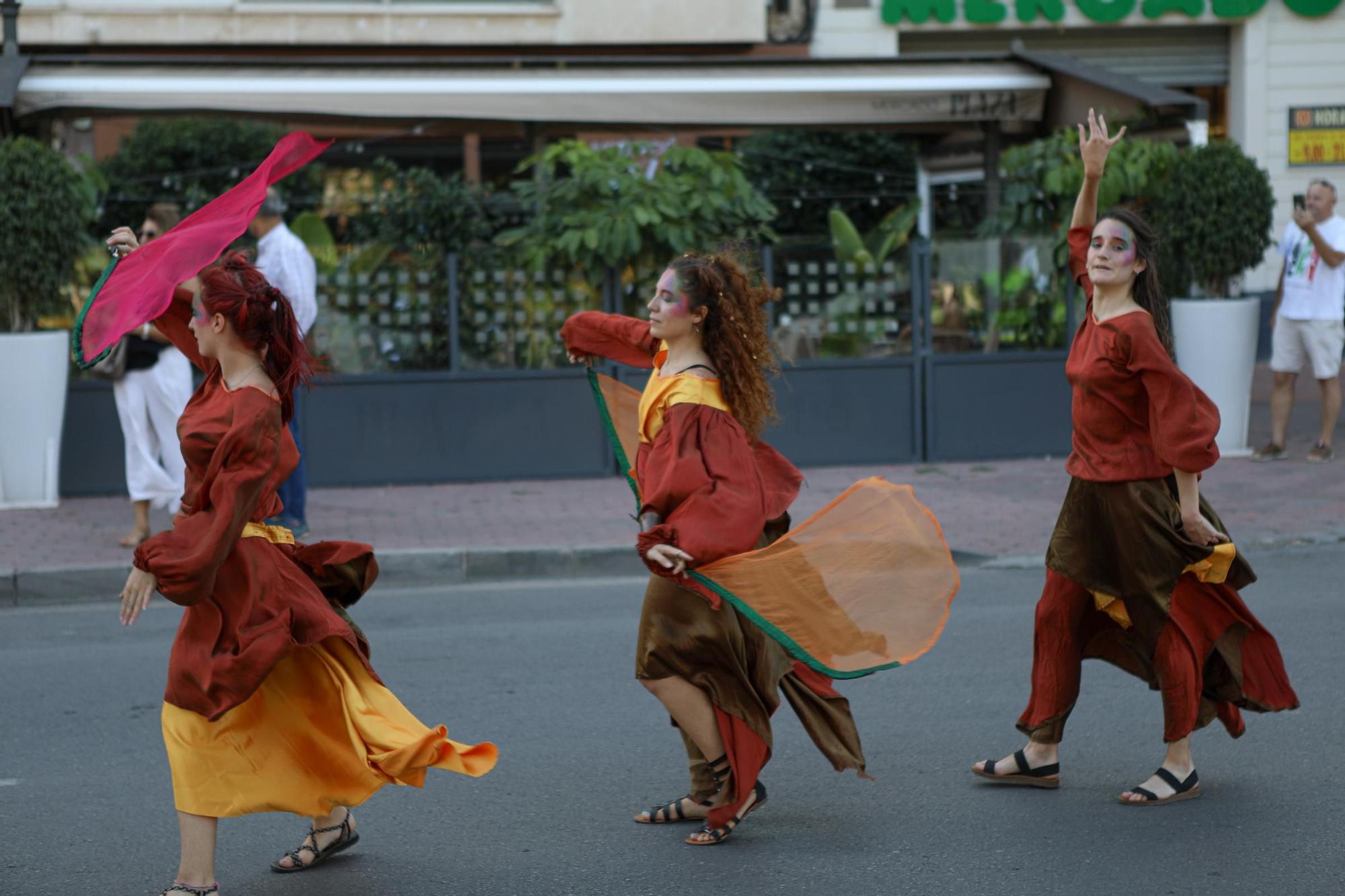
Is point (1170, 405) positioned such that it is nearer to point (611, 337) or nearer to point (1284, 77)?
point (611, 337)

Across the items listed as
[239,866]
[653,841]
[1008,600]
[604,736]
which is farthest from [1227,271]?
[239,866]

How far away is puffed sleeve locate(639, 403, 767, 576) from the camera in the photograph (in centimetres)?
428

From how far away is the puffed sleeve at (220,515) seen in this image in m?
3.78

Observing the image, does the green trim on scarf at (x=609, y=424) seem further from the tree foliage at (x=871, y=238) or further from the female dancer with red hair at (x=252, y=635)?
the tree foliage at (x=871, y=238)

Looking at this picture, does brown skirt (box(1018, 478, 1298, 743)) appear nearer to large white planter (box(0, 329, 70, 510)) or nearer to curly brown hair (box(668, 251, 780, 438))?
curly brown hair (box(668, 251, 780, 438))

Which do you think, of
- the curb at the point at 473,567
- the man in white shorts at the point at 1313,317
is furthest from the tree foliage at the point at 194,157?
the man in white shorts at the point at 1313,317

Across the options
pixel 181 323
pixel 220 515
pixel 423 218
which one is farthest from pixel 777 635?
pixel 423 218

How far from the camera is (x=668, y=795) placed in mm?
5008

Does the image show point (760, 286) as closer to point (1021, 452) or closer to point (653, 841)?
point (653, 841)

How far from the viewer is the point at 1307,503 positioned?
32.1 ft

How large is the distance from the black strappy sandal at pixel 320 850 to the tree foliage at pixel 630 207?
23.1 feet

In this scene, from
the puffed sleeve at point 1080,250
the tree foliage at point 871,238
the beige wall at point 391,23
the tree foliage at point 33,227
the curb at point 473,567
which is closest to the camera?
the puffed sleeve at point 1080,250

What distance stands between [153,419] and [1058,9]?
12.3m

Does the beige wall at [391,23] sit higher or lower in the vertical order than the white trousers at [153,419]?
higher
